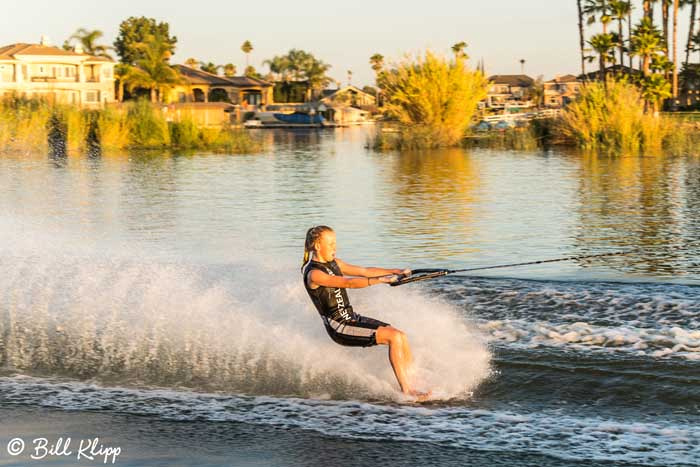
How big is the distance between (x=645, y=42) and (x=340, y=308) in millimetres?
67870

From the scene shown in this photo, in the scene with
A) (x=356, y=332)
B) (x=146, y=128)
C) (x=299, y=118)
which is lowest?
(x=356, y=332)

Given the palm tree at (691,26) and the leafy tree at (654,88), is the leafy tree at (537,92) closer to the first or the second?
the palm tree at (691,26)

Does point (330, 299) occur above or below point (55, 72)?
below

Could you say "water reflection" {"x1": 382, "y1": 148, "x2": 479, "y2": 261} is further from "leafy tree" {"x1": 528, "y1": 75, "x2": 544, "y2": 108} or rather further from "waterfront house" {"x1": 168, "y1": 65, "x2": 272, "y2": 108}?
"leafy tree" {"x1": 528, "y1": 75, "x2": 544, "y2": 108}

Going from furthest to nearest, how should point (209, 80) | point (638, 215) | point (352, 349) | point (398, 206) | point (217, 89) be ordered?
point (217, 89) → point (209, 80) → point (398, 206) → point (638, 215) → point (352, 349)

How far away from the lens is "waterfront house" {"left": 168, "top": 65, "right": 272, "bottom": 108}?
111m

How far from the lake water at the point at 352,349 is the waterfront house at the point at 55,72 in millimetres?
70011

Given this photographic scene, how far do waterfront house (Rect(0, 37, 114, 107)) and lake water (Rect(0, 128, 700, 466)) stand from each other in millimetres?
70011

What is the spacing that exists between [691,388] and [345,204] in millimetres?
15123

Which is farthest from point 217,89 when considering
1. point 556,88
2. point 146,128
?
point 146,128

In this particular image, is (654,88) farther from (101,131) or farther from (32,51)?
(32,51)

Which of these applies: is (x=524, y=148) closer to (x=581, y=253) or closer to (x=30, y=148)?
(x=30, y=148)

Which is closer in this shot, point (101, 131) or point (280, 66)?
point (101, 131)

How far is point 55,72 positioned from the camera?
87562 mm
